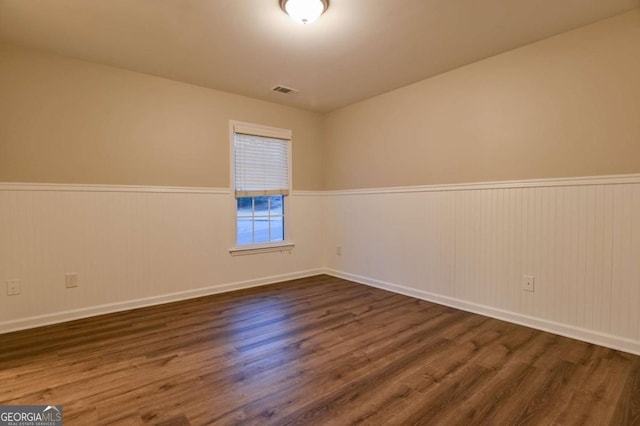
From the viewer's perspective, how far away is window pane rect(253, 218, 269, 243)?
420 centimetres

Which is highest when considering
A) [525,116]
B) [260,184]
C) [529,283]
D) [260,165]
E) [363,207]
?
[525,116]

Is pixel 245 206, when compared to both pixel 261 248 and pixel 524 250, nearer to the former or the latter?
pixel 261 248

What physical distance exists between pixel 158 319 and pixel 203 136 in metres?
2.04

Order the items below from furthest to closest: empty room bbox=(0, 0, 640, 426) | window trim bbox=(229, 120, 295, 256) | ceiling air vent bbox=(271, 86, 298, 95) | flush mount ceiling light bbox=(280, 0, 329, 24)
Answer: window trim bbox=(229, 120, 295, 256) → ceiling air vent bbox=(271, 86, 298, 95) → flush mount ceiling light bbox=(280, 0, 329, 24) → empty room bbox=(0, 0, 640, 426)

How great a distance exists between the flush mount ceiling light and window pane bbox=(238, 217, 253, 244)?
254 cm

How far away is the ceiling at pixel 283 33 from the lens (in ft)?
7.17

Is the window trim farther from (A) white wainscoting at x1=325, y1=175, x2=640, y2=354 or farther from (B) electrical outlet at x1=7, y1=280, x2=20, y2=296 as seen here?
(B) electrical outlet at x1=7, y1=280, x2=20, y2=296

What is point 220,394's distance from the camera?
176cm

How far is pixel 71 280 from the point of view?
9.62 ft

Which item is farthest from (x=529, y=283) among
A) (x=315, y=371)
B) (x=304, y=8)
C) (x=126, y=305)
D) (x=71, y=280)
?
(x=71, y=280)

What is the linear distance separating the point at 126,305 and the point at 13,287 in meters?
0.88

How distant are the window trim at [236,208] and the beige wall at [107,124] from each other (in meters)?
0.08

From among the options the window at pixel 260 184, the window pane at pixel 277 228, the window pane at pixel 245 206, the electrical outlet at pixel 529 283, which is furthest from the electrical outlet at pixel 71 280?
the electrical outlet at pixel 529 283

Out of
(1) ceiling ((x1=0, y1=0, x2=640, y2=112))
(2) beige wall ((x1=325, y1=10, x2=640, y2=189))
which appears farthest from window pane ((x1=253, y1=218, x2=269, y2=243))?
(1) ceiling ((x1=0, y1=0, x2=640, y2=112))
